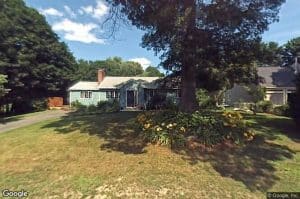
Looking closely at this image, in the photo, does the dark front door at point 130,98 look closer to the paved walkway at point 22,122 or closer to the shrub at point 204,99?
the shrub at point 204,99

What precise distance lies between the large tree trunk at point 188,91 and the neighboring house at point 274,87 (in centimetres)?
2113

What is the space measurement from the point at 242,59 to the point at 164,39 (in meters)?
5.09

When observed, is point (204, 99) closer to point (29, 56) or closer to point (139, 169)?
point (29, 56)

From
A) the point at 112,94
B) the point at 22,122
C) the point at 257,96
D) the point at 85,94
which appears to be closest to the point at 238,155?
the point at 22,122

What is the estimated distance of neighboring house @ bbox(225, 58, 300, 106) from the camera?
3434cm

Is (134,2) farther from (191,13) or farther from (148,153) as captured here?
(148,153)

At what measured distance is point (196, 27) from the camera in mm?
11891

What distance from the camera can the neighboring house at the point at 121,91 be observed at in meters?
37.7

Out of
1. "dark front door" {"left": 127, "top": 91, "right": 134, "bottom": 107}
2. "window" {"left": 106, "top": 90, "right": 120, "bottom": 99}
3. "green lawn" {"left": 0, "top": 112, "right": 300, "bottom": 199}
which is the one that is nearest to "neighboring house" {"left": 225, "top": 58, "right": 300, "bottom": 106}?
"dark front door" {"left": 127, "top": 91, "right": 134, "bottom": 107}

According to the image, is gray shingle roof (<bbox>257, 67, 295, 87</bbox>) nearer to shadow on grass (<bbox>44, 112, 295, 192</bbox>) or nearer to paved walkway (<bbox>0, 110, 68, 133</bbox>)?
paved walkway (<bbox>0, 110, 68, 133</bbox>)

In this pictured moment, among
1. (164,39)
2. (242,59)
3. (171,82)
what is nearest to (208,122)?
(164,39)

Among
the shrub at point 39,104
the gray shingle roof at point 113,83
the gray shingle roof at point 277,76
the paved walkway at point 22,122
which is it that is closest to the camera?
the paved walkway at point 22,122

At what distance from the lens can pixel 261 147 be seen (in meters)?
10.6

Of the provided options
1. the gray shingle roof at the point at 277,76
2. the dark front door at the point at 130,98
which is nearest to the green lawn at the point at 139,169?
the gray shingle roof at the point at 277,76
